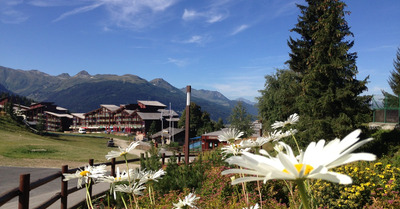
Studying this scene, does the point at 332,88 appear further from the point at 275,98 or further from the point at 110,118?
the point at 110,118

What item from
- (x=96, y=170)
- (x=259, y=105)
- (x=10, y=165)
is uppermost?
(x=259, y=105)

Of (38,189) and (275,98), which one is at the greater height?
(275,98)

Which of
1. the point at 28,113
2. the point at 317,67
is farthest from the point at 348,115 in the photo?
the point at 28,113

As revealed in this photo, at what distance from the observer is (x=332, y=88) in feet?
46.8

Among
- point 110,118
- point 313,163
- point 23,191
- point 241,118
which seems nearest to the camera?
point 313,163

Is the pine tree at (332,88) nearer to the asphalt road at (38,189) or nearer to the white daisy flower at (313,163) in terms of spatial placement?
the asphalt road at (38,189)

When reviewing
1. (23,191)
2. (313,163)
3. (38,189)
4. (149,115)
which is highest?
(149,115)

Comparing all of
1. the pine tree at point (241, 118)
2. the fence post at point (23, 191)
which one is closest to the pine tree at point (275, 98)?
the pine tree at point (241, 118)

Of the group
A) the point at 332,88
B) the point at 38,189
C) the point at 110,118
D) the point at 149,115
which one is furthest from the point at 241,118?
the point at 110,118

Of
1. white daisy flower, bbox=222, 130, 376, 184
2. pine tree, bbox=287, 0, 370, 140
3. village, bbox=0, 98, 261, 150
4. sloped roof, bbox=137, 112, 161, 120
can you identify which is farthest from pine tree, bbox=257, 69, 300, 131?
sloped roof, bbox=137, 112, 161, 120

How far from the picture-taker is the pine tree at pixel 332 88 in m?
13.7

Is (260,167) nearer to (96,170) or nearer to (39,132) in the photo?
(96,170)

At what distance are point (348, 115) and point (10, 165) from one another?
19.7 m

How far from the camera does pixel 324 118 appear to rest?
14438mm
